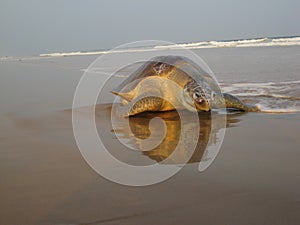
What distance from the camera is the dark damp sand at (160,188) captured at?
5.91ft

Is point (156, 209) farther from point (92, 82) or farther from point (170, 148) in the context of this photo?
point (92, 82)

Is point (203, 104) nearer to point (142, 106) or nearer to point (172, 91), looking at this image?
point (172, 91)

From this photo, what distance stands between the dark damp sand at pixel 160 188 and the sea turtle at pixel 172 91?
1280mm

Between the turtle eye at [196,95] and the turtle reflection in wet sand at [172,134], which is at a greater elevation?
the turtle eye at [196,95]

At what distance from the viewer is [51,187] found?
2.23 m

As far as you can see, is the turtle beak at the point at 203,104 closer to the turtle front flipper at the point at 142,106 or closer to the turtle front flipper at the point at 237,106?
the turtle front flipper at the point at 237,106

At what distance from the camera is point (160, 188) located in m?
2.19

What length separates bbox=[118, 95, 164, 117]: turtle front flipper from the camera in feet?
15.9

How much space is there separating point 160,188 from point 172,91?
314cm

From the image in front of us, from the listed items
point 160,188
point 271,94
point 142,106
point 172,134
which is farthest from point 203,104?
point 160,188

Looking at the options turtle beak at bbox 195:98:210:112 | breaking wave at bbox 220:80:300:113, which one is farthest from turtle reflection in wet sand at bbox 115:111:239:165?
breaking wave at bbox 220:80:300:113

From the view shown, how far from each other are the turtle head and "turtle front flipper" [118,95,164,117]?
0.40m

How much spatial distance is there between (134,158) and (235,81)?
631cm

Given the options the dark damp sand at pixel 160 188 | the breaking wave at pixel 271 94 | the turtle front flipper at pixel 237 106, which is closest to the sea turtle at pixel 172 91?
the turtle front flipper at pixel 237 106
